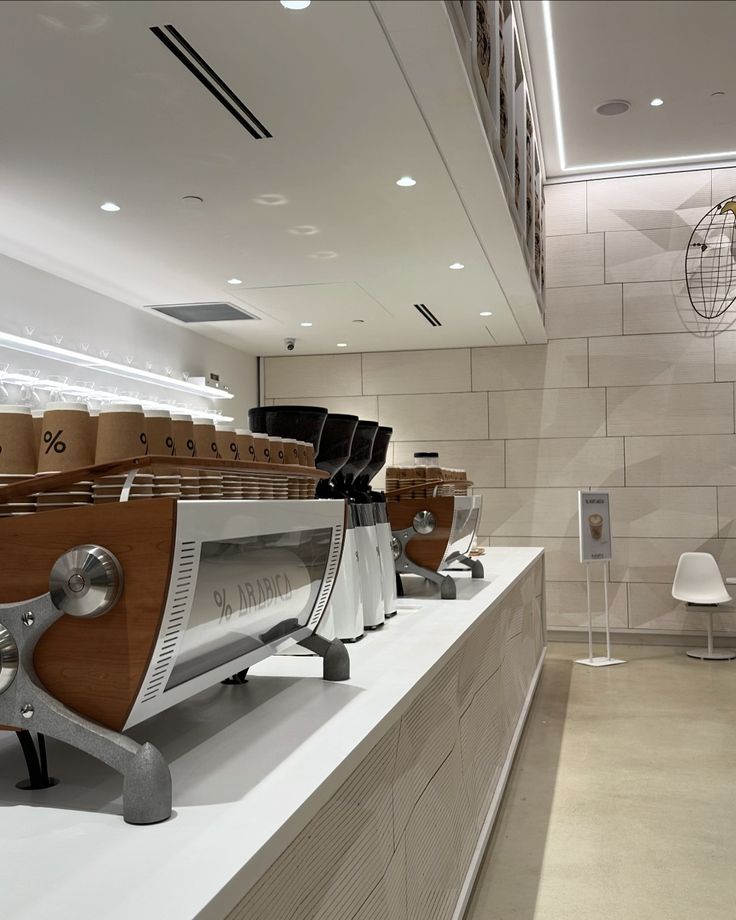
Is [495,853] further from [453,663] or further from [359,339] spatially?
[359,339]

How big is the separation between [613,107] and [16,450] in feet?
17.8

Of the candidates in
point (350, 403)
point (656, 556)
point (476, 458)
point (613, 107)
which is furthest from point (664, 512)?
point (613, 107)

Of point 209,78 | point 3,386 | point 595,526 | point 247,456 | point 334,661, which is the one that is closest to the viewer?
point 247,456

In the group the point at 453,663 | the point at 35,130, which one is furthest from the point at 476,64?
the point at 453,663

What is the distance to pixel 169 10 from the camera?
2.09 meters

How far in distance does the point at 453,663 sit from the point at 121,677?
→ 114 centimetres

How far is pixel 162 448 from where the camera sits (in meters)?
1.13

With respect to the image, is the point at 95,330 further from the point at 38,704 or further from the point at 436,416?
the point at 38,704

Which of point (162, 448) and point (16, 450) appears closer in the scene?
point (16, 450)

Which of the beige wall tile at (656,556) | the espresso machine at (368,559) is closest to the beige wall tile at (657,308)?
the beige wall tile at (656,556)

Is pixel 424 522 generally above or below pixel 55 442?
below

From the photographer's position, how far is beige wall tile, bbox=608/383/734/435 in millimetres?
6328

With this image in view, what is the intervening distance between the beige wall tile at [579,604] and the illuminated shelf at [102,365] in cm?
296

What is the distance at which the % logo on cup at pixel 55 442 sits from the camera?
1.05 metres
